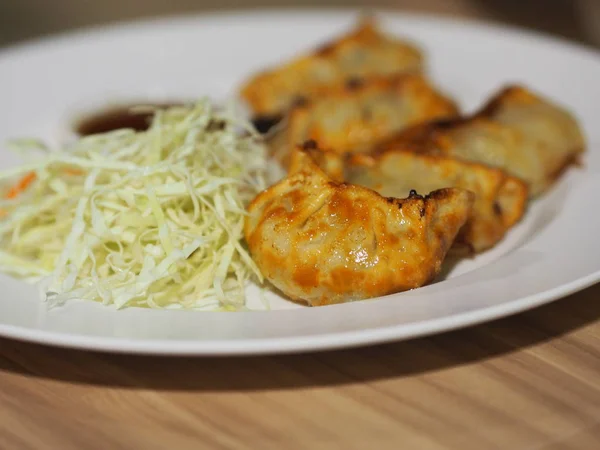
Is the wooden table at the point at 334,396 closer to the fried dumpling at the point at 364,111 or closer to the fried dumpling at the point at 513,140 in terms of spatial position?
the fried dumpling at the point at 513,140

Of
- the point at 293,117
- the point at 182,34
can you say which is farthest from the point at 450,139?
the point at 182,34

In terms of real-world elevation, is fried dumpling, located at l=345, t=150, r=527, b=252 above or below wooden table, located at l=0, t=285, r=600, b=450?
above

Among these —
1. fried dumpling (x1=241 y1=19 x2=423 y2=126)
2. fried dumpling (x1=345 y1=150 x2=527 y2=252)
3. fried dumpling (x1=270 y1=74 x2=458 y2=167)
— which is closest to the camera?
fried dumpling (x1=345 y1=150 x2=527 y2=252)

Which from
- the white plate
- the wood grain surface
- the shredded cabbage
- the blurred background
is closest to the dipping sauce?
the white plate

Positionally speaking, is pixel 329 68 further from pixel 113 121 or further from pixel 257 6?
pixel 257 6

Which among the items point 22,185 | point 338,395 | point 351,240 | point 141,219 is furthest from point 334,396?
point 22,185

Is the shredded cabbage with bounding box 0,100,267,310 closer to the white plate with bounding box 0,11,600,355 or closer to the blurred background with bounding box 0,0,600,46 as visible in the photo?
the white plate with bounding box 0,11,600,355

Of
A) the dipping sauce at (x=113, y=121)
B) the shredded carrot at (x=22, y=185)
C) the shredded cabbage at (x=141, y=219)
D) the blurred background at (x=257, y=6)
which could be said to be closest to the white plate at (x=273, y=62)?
the dipping sauce at (x=113, y=121)
